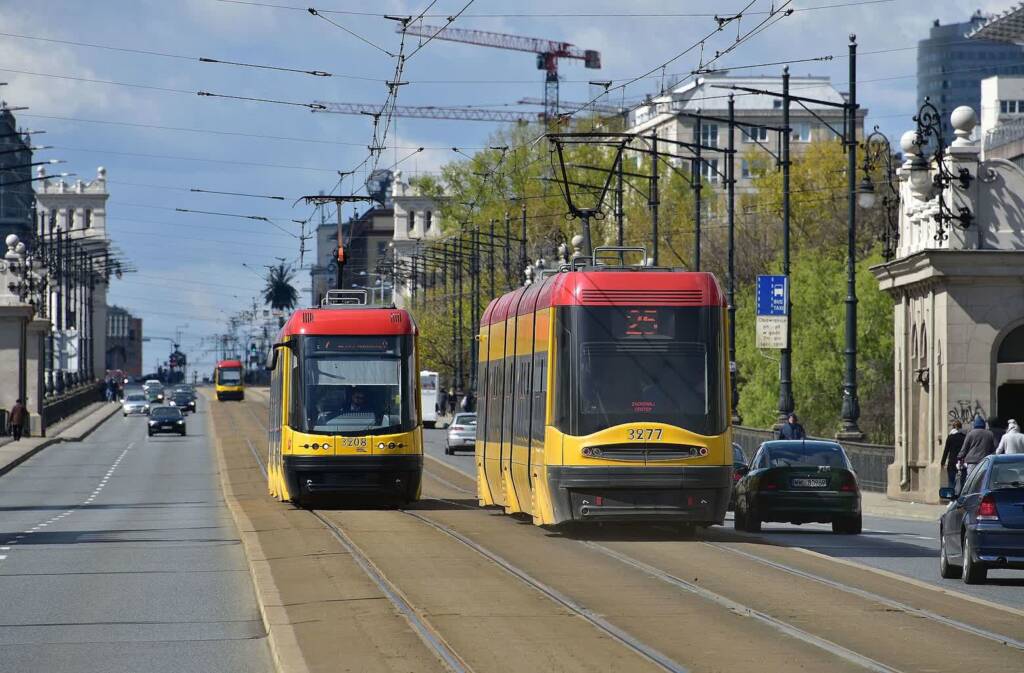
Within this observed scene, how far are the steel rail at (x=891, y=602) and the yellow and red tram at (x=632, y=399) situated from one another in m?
1.29

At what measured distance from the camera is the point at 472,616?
1555 cm

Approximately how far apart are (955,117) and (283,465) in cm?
1534

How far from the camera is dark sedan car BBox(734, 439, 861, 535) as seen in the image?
28734mm

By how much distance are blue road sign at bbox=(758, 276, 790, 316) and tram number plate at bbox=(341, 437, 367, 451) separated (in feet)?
45.7

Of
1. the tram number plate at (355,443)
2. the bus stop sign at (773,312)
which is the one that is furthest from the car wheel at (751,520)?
the bus stop sign at (773,312)

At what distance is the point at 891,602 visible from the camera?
1700 cm

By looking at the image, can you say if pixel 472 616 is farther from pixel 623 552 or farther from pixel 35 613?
pixel 623 552

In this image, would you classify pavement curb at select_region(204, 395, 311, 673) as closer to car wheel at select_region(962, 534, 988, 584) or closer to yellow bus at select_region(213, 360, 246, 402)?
car wheel at select_region(962, 534, 988, 584)

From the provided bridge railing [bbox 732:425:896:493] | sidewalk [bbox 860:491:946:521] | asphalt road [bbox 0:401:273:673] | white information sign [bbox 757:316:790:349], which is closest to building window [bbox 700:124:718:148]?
bridge railing [bbox 732:425:896:493]

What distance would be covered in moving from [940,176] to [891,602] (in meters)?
22.7

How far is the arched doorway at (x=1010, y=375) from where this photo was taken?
126 feet

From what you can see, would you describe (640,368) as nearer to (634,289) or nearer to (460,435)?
(634,289)

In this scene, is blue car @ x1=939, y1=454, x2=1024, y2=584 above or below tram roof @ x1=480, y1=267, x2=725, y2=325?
below

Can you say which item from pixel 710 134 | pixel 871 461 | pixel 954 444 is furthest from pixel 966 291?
pixel 710 134
